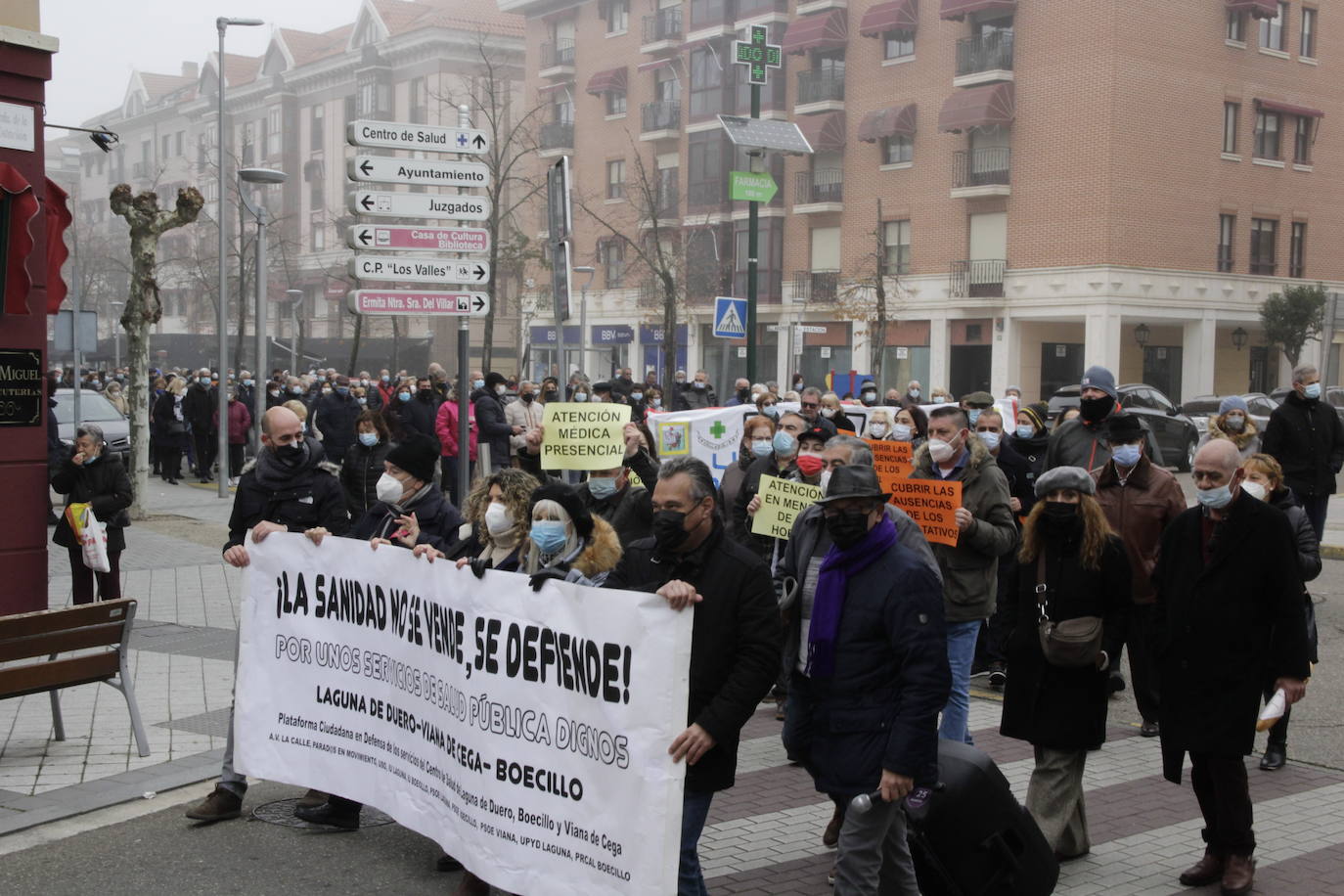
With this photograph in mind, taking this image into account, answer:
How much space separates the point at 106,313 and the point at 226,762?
90363 millimetres

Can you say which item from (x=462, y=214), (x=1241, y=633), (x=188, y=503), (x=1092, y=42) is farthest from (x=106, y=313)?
(x=1241, y=633)

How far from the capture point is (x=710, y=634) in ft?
15.1

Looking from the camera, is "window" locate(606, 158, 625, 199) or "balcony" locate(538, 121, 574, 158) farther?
"balcony" locate(538, 121, 574, 158)

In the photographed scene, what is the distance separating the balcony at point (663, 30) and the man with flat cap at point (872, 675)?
5267cm

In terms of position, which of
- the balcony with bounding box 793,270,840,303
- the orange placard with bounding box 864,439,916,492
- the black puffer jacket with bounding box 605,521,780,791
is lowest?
the black puffer jacket with bounding box 605,521,780,791

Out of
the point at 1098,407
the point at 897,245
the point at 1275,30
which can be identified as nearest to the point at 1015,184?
the point at 897,245

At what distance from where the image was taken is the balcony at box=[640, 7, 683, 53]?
55.2 meters

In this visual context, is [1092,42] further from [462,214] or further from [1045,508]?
[1045,508]

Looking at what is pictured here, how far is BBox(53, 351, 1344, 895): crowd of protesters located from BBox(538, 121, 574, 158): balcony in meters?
52.7

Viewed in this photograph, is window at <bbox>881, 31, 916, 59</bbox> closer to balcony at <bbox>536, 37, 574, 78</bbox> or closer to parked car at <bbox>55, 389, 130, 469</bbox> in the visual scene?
balcony at <bbox>536, 37, 574, 78</bbox>

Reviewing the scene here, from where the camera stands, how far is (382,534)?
21.5 feet

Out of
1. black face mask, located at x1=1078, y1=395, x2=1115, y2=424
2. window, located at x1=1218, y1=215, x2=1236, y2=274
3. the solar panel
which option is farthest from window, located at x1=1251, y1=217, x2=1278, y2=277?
black face mask, located at x1=1078, y1=395, x2=1115, y2=424

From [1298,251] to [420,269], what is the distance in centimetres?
4429

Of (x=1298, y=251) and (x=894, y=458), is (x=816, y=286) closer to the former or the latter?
(x=1298, y=251)
